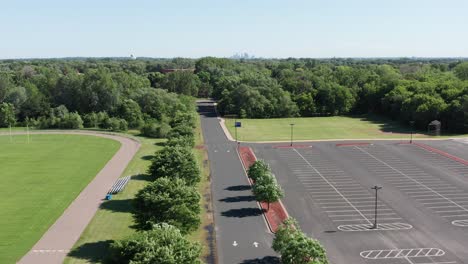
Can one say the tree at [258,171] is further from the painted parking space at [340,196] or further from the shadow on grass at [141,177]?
the shadow on grass at [141,177]

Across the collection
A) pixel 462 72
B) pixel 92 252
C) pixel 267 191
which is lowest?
pixel 92 252

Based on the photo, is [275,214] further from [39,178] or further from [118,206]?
[39,178]

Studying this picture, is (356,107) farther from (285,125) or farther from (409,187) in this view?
(409,187)

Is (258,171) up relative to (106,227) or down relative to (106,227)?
up

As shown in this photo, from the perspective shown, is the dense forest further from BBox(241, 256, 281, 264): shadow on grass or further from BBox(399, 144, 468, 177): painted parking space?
Result: BBox(241, 256, 281, 264): shadow on grass

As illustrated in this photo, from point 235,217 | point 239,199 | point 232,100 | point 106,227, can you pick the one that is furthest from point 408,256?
point 232,100

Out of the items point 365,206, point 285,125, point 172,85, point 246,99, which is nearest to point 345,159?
point 365,206

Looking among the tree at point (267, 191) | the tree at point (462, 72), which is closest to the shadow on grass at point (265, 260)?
the tree at point (267, 191)
